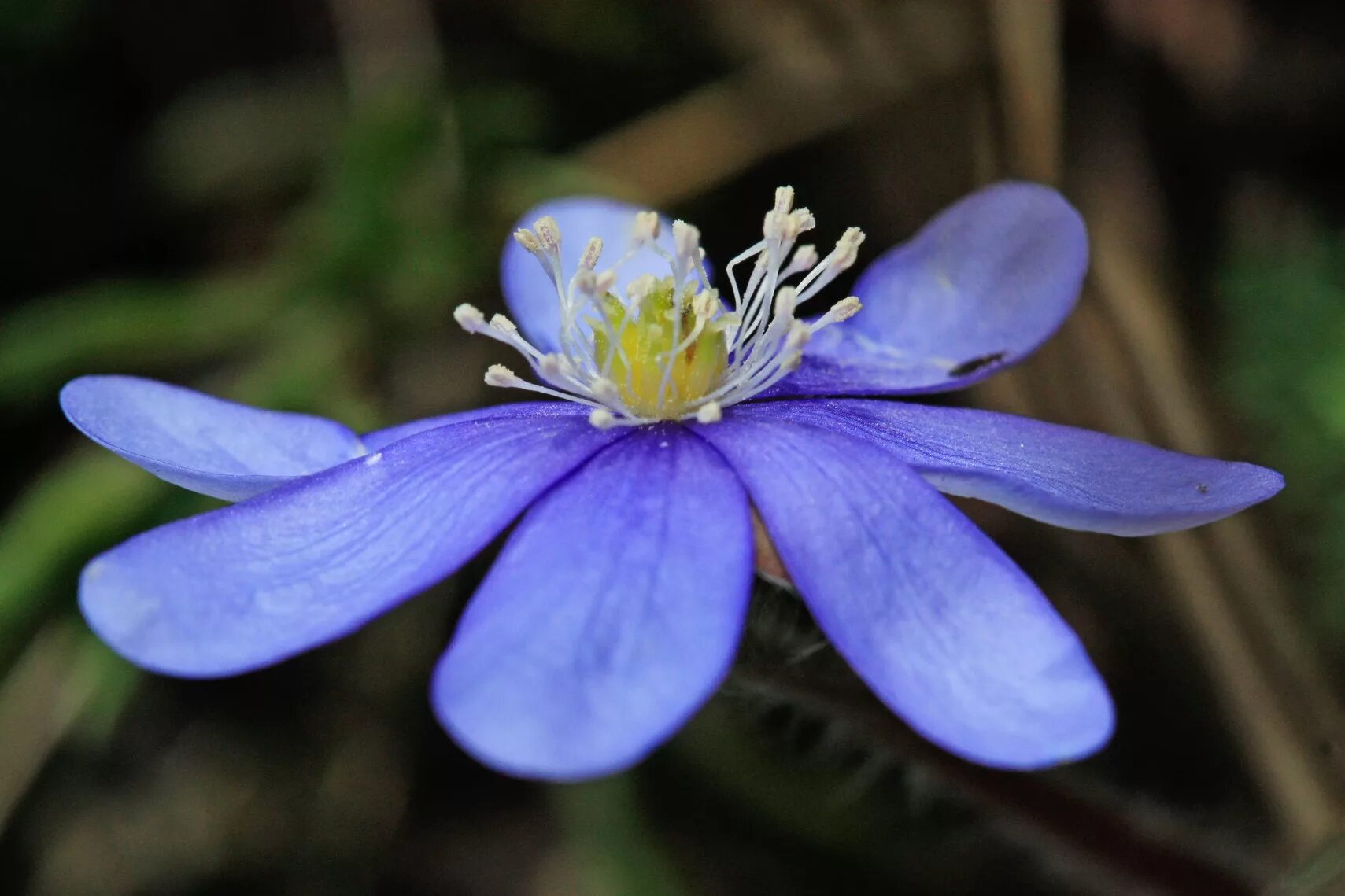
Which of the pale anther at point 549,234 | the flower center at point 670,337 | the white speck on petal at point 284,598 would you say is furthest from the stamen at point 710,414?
the white speck on petal at point 284,598

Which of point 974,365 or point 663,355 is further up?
point 663,355

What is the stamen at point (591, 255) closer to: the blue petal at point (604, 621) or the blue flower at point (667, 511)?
the blue flower at point (667, 511)

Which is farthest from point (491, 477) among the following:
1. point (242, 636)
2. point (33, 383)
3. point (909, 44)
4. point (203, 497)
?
point (909, 44)

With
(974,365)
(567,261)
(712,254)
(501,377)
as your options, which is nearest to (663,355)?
(501,377)

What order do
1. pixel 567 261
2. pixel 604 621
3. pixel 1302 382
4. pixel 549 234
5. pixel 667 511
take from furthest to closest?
pixel 1302 382
pixel 567 261
pixel 549 234
pixel 667 511
pixel 604 621

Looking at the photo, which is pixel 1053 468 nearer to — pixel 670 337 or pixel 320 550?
pixel 670 337

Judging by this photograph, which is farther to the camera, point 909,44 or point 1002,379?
point 909,44

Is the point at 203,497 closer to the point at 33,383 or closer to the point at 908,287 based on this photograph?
the point at 33,383

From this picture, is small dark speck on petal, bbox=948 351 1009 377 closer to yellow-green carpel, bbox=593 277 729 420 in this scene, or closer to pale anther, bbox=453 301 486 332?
yellow-green carpel, bbox=593 277 729 420
